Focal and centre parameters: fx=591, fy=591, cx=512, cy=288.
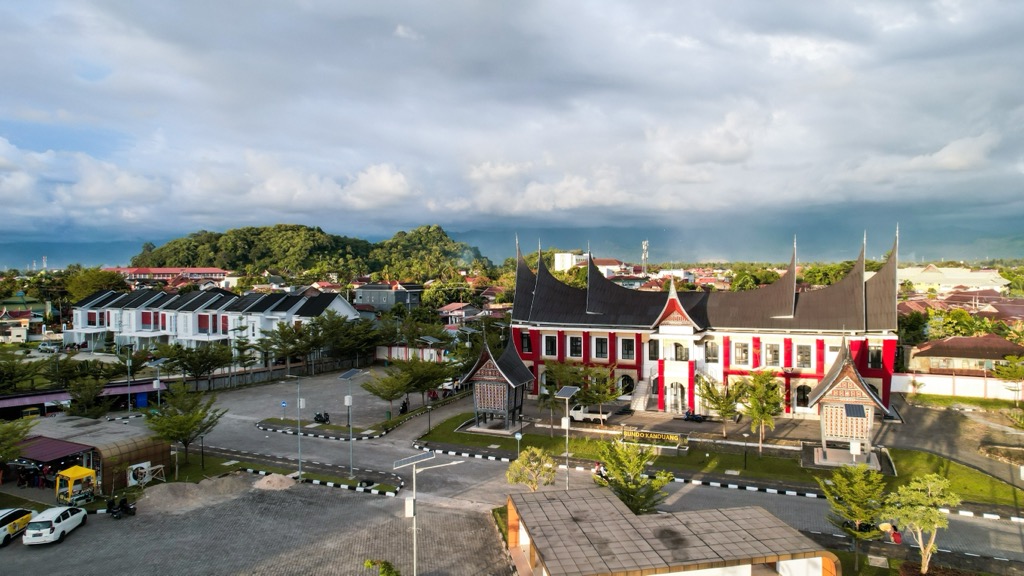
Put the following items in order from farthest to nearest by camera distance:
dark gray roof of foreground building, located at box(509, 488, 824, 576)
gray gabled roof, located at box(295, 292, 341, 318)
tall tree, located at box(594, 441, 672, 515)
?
gray gabled roof, located at box(295, 292, 341, 318) < tall tree, located at box(594, 441, 672, 515) < dark gray roof of foreground building, located at box(509, 488, 824, 576)

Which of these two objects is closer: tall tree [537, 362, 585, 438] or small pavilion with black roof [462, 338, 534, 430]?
small pavilion with black roof [462, 338, 534, 430]

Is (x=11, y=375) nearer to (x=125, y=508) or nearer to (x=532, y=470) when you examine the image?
(x=125, y=508)

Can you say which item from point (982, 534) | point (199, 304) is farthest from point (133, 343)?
point (982, 534)

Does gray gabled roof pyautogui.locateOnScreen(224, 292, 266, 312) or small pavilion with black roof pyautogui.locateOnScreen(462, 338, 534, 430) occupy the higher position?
gray gabled roof pyautogui.locateOnScreen(224, 292, 266, 312)

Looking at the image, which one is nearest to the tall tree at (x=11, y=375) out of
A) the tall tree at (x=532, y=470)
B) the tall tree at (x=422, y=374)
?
the tall tree at (x=422, y=374)

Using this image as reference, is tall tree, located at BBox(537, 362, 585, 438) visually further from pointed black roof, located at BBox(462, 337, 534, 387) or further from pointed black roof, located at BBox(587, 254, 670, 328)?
pointed black roof, located at BBox(587, 254, 670, 328)

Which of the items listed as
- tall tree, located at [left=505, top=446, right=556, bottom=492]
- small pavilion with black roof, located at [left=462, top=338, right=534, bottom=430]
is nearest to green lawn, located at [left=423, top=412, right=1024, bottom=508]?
small pavilion with black roof, located at [left=462, top=338, right=534, bottom=430]

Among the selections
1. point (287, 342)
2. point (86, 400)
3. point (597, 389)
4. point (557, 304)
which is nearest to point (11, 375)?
point (86, 400)
